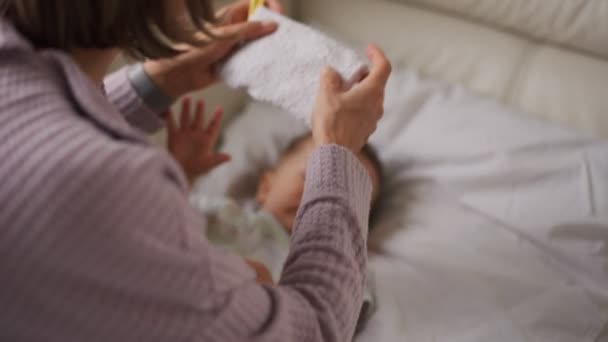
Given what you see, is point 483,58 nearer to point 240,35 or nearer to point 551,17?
point 551,17

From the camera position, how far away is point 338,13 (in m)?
1.33

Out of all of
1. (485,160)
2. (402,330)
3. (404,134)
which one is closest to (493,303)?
(402,330)

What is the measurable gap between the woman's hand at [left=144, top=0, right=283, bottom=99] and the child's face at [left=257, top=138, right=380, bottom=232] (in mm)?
307

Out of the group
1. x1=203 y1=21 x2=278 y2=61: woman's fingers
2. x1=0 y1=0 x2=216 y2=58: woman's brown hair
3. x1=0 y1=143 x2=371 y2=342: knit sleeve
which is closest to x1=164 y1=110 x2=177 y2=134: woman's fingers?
x1=203 y1=21 x2=278 y2=61: woman's fingers

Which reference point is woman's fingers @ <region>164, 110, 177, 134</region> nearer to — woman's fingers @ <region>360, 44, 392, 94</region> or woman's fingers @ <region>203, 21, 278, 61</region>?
woman's fingers @ <region>203, 21, 278, 61</region>

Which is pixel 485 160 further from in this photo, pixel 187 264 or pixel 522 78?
pixel 187 264

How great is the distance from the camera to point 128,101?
2.62ft

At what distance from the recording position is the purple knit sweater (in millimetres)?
368

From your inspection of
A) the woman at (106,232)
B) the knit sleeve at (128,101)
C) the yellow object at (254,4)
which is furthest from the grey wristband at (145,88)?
the woman at (106,232)

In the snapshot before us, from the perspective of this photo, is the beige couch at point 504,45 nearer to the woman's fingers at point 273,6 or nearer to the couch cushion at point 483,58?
the couch cushion at point 483,58

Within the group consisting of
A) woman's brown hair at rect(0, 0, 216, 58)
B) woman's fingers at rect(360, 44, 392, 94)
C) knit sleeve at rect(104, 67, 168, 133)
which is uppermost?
woman's brown hair at rect(0, 0, 216, 58)

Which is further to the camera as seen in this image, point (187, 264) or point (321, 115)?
point (321, 115)

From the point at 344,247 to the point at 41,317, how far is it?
25cm

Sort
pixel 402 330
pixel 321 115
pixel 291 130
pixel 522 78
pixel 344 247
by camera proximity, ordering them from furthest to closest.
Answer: pixel 291 130, pixel 522 78, pixel 402 330, pixel 321 115, pixel 344 247
